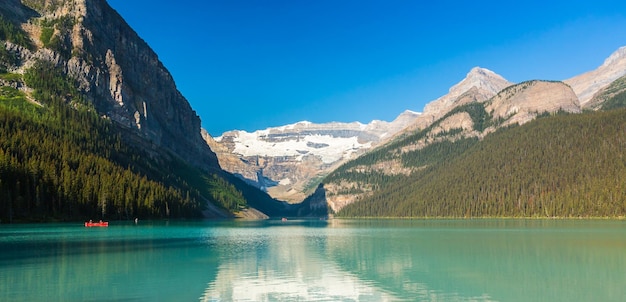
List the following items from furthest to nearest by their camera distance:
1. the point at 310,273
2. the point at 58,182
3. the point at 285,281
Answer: the point at 58,182 → the point at 310,273 → the point at 285,281

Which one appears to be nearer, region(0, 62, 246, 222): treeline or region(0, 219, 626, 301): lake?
region(0, 219, 626, 301): lake

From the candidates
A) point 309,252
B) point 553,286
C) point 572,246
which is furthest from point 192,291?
point 572,246

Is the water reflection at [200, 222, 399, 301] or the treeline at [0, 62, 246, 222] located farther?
the treeline at [0, 62, 246, 222]

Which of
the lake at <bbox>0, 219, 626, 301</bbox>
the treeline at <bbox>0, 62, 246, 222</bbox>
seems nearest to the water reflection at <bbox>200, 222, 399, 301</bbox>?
the lake at <bbox>0, 219, 626, 301</bbox>

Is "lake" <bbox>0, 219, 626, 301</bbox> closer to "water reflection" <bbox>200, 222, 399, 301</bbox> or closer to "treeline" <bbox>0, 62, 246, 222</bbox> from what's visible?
"water reflection" <bbox>200, 222, 399, 301</bbox>

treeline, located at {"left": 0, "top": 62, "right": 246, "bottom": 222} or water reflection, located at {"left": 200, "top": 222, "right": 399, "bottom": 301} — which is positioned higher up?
treeline, located at {"left": 0, "top": 62, "right": 246, "bottom": 222}

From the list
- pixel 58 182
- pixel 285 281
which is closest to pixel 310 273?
pixel 285 281

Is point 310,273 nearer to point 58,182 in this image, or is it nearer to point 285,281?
point 285,281

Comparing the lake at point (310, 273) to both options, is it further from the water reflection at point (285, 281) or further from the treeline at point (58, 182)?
the treeline at point (58, 182)

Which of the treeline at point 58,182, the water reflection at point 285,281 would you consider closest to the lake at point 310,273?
the water reflection at point 285,281

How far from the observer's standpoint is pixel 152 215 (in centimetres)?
18838

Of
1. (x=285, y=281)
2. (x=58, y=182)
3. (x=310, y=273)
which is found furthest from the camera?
(x=58, y=182)

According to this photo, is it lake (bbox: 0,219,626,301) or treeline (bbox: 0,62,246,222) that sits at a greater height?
treeline (bbox: 0,62,246,222)

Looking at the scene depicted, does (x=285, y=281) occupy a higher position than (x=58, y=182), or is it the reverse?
(x=58, y=182)
